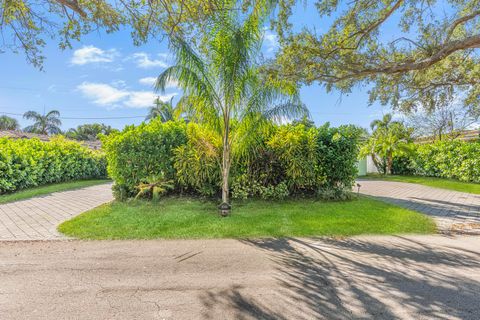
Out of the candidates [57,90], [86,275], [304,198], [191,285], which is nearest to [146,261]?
[86,275]

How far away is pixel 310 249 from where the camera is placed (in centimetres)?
461

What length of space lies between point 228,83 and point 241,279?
4820 mm

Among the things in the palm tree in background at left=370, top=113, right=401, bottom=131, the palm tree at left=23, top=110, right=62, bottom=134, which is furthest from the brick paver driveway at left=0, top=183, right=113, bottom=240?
the palm tree at left=23, top=110, right=62, bottom=134

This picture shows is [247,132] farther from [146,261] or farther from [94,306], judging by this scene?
[94,306]

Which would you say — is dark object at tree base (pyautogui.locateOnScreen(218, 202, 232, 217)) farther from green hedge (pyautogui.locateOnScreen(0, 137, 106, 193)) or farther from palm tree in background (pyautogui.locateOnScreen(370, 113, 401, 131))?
palm tree in background (pyautogui.locateOnScreen(370, 113, 401, 131))

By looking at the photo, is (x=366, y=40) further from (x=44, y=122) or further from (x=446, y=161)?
(x=44, y=122)

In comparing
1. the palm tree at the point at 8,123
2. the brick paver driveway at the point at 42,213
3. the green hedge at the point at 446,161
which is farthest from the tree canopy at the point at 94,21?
the palm tree at the point at 8,123

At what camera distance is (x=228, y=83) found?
668cm

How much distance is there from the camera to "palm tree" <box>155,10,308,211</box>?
250 inches

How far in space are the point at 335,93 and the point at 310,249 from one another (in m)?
6.96

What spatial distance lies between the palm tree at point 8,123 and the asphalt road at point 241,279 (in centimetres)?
3796

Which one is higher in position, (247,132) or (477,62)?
(477,62)

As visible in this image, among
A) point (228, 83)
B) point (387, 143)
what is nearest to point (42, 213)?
point (228, 83)

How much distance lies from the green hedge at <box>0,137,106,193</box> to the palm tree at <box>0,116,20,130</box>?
82.2 ft
